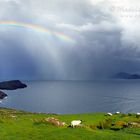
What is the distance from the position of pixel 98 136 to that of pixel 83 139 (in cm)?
177

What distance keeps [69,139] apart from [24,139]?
13.0ft

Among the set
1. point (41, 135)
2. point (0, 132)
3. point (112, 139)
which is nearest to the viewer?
point (112, 139)

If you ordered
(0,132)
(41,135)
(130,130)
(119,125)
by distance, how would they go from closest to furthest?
(41,135) < (0,132) < (130,130) < (119,125)

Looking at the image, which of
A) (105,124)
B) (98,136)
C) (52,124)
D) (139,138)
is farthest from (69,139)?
(105,124)

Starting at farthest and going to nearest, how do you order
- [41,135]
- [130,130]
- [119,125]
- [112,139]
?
[119,125] → [130,130] → [41,135] → [112,139]

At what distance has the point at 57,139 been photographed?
2425cm

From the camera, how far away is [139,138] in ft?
83.7

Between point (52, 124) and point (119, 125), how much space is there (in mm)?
10299

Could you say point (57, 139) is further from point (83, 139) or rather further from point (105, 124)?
point (105, 124)

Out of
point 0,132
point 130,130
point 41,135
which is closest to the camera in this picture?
point 41,135

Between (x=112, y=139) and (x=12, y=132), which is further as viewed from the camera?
(x=12, y=132)

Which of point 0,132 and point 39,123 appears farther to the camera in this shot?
point 39,123

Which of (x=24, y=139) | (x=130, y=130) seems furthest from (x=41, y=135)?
(x=130, y=130)

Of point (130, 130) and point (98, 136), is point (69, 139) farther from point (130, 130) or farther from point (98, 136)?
point (130, 130)
